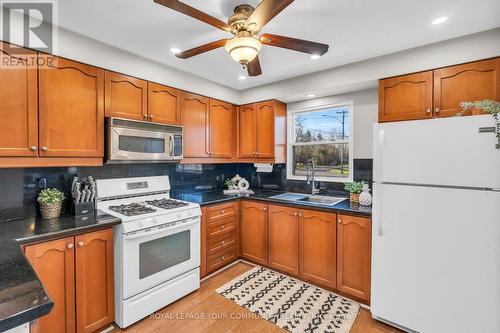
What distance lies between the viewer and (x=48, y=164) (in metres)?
1.86

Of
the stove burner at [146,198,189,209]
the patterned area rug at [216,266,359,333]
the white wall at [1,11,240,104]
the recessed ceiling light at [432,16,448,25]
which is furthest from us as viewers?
the stove burner at [146,198,189,209]

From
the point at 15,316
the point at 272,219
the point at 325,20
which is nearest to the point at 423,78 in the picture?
the point at 325,20

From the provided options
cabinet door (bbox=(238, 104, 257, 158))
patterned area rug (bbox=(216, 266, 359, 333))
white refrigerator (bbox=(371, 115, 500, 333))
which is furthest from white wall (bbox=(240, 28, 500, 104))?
patterned area rug (bbox=(216, 266, 359, 333))

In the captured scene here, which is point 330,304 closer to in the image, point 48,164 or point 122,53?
point 48,164

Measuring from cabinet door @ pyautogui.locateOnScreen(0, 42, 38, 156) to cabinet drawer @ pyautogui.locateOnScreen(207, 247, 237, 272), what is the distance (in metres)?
1.96

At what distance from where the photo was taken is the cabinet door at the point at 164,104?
252cm

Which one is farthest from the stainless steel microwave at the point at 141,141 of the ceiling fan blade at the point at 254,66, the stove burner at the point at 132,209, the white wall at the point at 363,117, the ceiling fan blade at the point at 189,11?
the white wall at the point at 363,117

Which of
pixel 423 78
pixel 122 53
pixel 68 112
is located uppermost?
pixel 122 53

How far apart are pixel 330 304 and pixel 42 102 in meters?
3.01

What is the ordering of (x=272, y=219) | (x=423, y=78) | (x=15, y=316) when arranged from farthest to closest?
(x=272, y=219) < (x=423, y=78) < (x=15, y=316)

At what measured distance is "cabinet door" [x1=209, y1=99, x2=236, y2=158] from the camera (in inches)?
125

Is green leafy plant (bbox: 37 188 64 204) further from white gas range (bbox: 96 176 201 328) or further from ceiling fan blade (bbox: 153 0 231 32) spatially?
ceiling fan blade (bbox: 153 0 231 32)

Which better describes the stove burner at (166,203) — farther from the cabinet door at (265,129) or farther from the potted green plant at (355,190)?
the potted green plant at (355,190)

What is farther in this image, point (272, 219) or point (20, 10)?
point (272, 219)
